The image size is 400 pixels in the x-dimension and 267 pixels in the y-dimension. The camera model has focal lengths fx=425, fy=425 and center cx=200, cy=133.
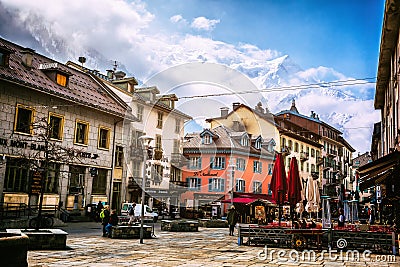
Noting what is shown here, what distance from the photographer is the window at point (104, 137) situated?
32.8 m

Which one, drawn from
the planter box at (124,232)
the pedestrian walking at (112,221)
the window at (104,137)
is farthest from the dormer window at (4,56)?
the planter box at (124,232)

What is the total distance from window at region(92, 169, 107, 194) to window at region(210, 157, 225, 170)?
19067 millimetres

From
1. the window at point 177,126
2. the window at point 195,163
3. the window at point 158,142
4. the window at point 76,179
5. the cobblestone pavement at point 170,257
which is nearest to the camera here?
the cobblestone pavement at point 170,257

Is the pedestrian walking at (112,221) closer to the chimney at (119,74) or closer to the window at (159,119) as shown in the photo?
the window at (159,119)

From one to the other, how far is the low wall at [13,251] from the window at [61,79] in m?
23.4

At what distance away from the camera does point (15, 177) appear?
2561cm

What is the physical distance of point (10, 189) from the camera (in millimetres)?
25219

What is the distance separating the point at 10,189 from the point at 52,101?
6.44 m

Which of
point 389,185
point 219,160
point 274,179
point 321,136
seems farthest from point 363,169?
point 321,136

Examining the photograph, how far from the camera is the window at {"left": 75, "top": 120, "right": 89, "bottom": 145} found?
30484 mm

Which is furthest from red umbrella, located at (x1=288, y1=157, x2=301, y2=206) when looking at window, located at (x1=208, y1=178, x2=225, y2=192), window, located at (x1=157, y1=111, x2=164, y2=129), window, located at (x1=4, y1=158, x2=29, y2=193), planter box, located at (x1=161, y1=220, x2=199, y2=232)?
window, located at (x1=208, y1=178, x2=225, y2=192)

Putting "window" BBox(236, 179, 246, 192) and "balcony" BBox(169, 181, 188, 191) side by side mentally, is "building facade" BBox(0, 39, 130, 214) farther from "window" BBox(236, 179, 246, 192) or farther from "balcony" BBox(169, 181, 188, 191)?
"window" BBox(236, 179, 246, 192)

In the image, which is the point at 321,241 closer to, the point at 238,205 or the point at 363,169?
the point at 363,169

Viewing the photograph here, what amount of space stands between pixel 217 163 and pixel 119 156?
1757 centimetres
